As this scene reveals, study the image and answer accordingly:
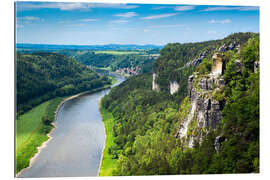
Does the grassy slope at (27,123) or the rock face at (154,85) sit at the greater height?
the rock face at (154,85)

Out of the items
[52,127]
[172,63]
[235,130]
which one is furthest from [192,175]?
[172,63]

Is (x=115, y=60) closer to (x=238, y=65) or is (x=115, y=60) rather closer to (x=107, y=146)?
(x=107, y=146)

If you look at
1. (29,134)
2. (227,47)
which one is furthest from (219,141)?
(29,134)

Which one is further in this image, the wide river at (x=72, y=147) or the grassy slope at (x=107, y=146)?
the grassy slope at (x=107, y=146)

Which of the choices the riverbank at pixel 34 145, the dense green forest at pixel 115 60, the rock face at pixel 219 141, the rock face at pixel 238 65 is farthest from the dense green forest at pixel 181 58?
the riverbank at pixel 34 145

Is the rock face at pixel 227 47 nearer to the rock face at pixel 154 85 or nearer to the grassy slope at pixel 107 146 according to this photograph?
the rock face at pixel 154 85
